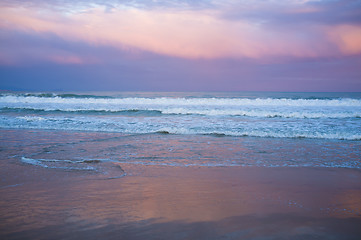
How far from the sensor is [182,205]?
3174mm

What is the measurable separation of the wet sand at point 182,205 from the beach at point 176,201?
0.01 meters

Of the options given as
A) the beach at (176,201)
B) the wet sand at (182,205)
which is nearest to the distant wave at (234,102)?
the beach at (176,201)

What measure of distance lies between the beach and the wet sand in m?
0.01

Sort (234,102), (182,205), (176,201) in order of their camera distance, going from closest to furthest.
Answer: (182,205) → (176,201) → (234,102)

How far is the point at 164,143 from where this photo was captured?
7703 millimetres

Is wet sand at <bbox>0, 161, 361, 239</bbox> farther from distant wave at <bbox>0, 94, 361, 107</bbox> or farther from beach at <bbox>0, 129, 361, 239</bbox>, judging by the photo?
distant wave at <bbox>0, 94, 361, 107</bbox>

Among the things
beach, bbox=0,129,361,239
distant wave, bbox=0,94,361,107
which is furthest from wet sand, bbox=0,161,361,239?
distant wave, bbox=0,94,361,107

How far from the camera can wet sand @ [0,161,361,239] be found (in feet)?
8.25

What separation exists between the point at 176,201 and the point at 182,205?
16 cm

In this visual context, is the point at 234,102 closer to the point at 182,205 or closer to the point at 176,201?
the point at 176,201

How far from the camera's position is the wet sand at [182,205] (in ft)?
8.25

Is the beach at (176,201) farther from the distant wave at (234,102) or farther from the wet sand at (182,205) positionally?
the distant wave at (234,102)

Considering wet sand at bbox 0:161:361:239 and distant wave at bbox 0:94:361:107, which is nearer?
wet sand at bbox 0:161:361:239

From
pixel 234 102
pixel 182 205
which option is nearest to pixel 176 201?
pixel 182 205
